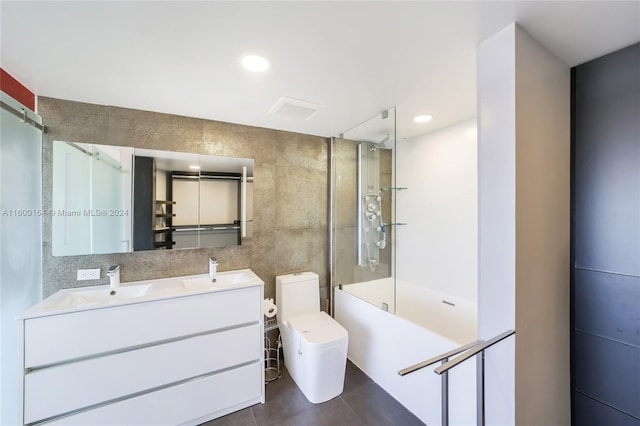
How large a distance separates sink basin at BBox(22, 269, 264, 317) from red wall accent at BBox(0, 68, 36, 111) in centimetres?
136

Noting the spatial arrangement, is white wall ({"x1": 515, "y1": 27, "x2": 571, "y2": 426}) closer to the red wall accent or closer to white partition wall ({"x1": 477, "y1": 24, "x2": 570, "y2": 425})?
white partition wall ({"x1": 477, "y1": 24, "x2": 570, "y2": 425})

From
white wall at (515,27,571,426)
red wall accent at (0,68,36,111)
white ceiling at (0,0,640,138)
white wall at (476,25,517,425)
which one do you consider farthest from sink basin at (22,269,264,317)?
white wall at (515,27,571,426)

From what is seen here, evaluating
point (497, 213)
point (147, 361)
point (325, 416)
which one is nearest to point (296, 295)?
point (325, 416)

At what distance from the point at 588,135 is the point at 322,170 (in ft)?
7.21

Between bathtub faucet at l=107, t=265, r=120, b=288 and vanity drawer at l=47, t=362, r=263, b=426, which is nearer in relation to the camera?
vanity drawer at l=47, t=362, r=263, b=426

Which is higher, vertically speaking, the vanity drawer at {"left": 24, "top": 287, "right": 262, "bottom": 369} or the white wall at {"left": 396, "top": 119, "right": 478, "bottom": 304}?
the white wall at {"left": 396, "top": 119, "right": 478, "bottom": 304}

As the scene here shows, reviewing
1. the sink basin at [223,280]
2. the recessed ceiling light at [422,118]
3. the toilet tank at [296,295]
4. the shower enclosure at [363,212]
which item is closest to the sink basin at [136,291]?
the sink basin at [223,280]

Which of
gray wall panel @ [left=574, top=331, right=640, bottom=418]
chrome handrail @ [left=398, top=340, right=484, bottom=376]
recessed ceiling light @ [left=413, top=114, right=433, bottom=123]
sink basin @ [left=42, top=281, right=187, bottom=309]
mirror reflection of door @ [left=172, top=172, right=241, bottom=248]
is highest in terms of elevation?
recessed ceiling light @ [left=413, top=114, right=433, bottom=123]

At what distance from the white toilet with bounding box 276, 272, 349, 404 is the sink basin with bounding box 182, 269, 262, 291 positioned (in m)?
0.40

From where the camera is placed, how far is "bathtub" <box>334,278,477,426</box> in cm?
Answer: 160

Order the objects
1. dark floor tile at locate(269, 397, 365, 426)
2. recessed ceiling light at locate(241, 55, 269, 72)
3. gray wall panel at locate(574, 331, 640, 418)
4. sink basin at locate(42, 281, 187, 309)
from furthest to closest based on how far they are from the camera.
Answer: dark floor tile at locate(269, 397, 365, 426), sink basin at locate(42, 281, 187, 309), recessed ceiling light at locate(241, 55, 269, 72), gray wall panel at locate(574, 331, 640, 418)

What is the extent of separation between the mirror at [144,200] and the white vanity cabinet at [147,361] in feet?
2.05

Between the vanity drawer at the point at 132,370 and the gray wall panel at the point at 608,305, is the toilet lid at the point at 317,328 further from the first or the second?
the gray wall panel at the point at 608,305

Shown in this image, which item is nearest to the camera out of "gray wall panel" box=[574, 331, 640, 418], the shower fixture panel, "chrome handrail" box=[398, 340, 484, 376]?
"chrome handrail" box=[398, 340, 484, 376]
